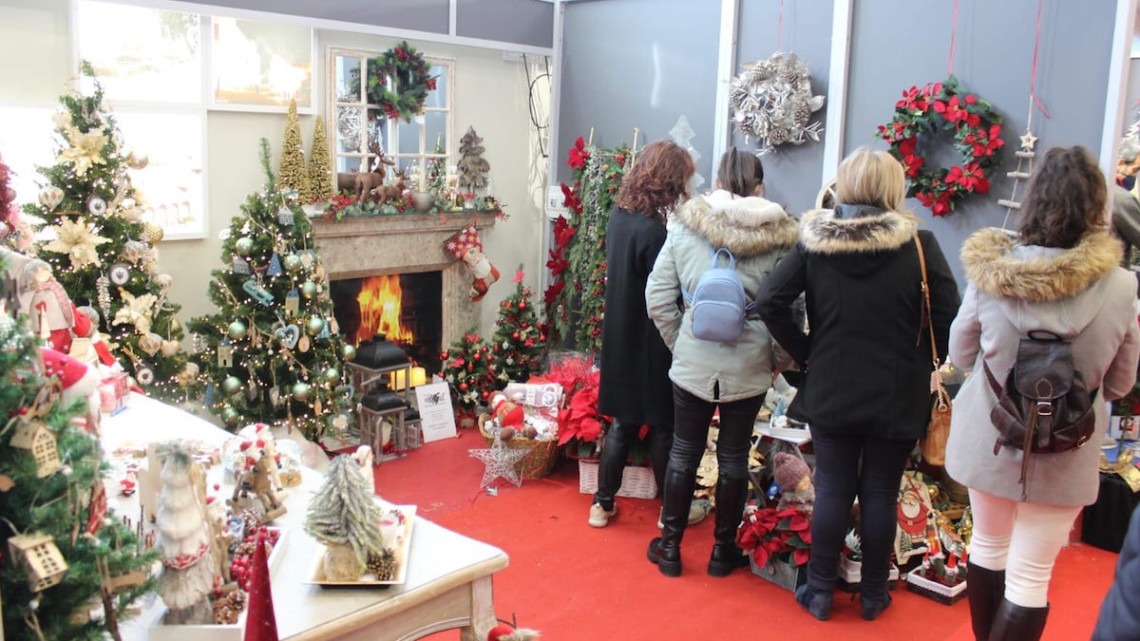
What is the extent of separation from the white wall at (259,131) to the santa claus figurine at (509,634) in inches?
117

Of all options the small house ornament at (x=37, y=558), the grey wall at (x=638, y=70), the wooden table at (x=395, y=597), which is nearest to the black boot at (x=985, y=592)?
the wooden table at (x=395, y=597)

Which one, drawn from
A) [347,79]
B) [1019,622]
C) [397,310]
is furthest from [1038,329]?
[397,310]

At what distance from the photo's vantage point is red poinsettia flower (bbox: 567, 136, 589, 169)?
5949 millimetres

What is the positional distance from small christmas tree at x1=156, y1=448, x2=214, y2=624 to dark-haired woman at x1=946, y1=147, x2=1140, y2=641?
6.65 feet

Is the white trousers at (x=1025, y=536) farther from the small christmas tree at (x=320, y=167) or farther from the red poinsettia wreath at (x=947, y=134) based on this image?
the small christmas tree at (x=320, y=167)

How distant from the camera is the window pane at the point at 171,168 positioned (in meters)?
4.91

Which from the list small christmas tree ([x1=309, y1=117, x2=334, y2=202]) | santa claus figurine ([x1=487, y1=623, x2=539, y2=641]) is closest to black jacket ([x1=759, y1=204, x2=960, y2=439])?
santa claus figurine ([x1=487, y1=623, x2=539, y2=641])

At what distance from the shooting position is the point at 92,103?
4273 millimetres

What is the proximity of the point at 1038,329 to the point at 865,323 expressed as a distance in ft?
2.01

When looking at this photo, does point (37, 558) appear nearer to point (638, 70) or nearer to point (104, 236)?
point (104, 236)

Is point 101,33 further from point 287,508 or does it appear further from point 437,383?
point 287,508

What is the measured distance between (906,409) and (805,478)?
27.2 inches

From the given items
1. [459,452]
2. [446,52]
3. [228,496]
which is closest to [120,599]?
[228,496]

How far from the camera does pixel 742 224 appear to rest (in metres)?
3.56
